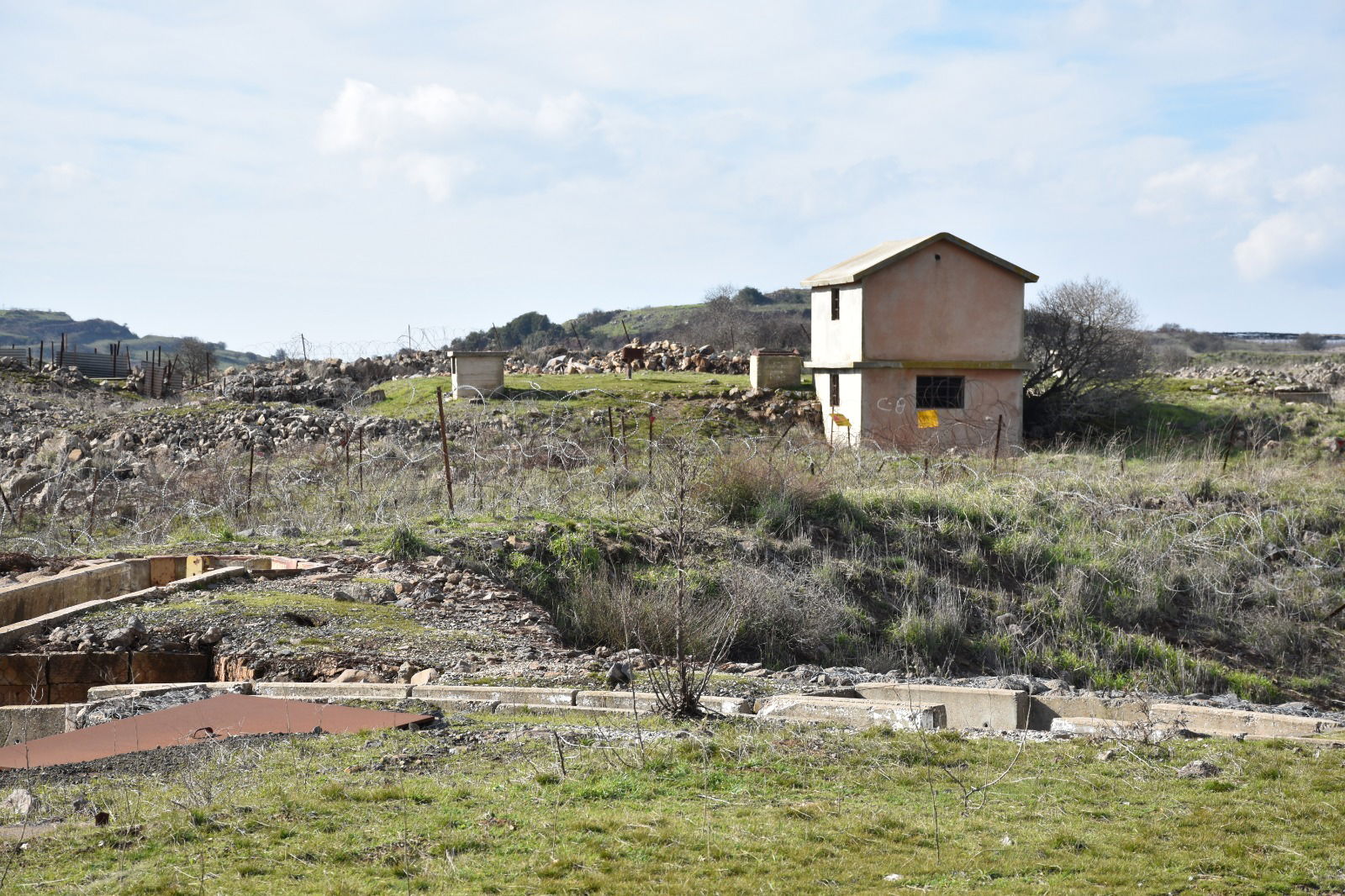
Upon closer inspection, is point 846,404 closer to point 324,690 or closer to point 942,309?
point 942,309

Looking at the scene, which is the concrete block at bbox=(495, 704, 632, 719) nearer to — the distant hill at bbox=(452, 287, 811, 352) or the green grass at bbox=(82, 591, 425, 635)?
the green grass at bbox=(82, 591, 425, 635)

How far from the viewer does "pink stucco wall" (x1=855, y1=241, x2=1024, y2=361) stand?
97.8 ft

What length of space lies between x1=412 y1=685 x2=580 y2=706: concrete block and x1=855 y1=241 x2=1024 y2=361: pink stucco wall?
72.4 feet

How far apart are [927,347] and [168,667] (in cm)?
2332

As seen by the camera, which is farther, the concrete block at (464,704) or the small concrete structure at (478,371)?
the small concrete structure at (478,371)

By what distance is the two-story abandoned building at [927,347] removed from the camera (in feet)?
96.8

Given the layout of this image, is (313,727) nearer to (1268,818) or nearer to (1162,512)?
(1268,818)

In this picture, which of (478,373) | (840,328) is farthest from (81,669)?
(840,328)

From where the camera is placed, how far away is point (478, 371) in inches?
1231

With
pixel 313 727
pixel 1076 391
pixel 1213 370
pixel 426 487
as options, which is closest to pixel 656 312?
pixel 1213 370

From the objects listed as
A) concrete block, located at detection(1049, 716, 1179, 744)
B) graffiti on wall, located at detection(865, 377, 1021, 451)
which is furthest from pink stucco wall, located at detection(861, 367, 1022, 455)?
concrete block, located at detection(1049, 716, 1179, 744)

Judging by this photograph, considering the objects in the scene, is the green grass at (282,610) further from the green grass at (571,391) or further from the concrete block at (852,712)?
the green grass at (571,391)

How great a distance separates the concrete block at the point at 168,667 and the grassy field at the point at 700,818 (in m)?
3.73

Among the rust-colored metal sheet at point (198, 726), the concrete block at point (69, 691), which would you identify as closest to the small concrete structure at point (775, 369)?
the concrete block at point (69, 691)
